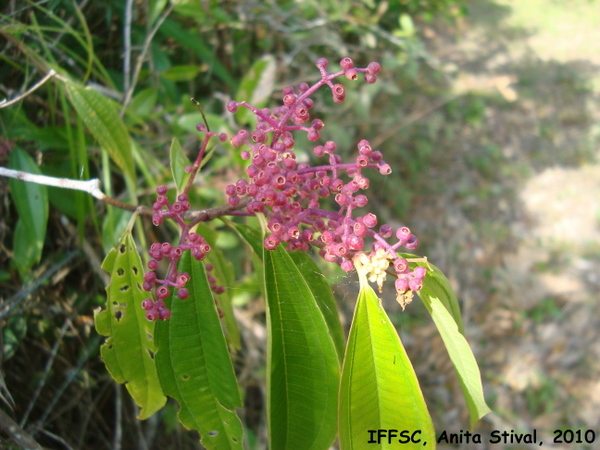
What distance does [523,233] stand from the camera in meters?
4.43

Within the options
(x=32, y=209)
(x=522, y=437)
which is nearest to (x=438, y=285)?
(x=32, y=209)

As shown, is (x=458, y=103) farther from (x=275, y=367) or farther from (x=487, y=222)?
(x=275, y=367)

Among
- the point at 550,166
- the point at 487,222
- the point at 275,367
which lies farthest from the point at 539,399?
the point at 275,367

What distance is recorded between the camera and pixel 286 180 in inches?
33.8

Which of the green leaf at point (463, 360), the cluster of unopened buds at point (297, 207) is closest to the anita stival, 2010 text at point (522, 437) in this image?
the green leaf at point (463, 360)

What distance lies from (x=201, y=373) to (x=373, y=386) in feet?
1.07

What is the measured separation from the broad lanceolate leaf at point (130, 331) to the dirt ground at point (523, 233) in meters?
2.64

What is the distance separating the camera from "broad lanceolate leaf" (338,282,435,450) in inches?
32.8

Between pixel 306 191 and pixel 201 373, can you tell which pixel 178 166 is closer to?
pixel 306 191

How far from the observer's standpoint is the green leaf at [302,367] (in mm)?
873

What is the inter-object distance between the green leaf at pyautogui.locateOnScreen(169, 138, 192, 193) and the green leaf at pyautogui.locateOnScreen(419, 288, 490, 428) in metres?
0.58

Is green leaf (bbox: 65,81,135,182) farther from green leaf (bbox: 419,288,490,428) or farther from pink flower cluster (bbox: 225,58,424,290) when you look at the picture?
green leaf (bbox: 419,288,490,428)

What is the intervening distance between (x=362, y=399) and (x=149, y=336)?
18.5 inches

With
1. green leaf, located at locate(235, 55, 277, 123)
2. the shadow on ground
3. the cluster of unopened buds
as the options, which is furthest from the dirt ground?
the cluster of unopened buds
